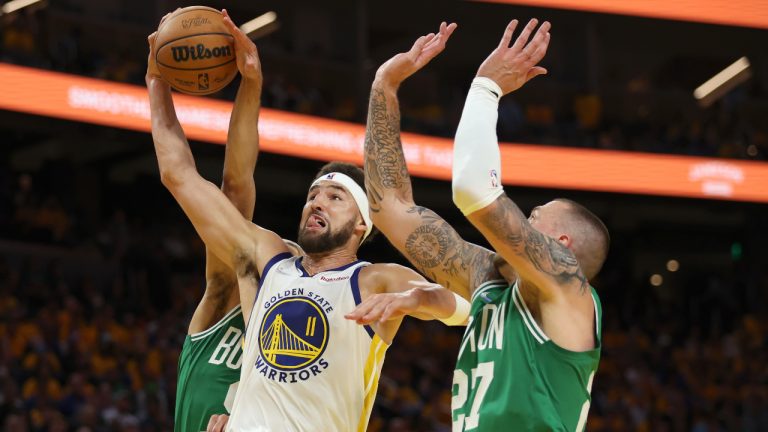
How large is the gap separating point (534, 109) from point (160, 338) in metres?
9.86

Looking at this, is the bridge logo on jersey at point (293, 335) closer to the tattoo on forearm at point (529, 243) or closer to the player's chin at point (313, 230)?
the player's chin at point (313, 230)

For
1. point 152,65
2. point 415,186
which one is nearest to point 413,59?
point 152,65

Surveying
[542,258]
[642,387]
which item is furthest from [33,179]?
[542,258]

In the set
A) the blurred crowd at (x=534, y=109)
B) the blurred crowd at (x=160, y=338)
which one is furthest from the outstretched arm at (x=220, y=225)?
the blurred crowd at (x=534, y=109)

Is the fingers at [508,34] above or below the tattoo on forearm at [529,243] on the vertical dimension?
above

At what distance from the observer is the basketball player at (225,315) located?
4645 millimetres

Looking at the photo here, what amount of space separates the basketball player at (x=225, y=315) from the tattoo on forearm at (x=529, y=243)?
1.75m

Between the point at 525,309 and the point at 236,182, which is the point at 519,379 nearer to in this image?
the point at 525,309

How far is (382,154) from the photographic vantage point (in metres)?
3.82

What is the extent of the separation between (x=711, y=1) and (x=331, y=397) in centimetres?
1521

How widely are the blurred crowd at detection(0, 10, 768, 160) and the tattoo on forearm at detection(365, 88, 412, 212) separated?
10.1 m

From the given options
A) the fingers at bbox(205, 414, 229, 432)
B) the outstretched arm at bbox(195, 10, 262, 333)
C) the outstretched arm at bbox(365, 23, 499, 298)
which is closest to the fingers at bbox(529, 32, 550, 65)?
the outstretched arm at bbox(365, 23, 499, 298)

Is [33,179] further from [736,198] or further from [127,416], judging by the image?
[736,198]

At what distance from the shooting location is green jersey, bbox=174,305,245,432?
4.63 m
